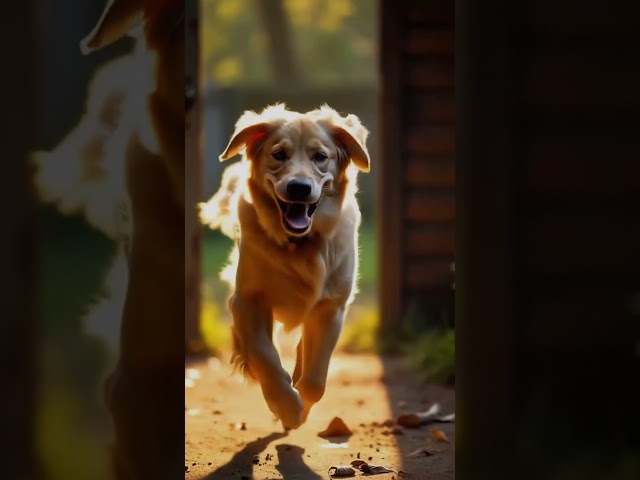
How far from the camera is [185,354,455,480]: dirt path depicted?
4434 millimetres

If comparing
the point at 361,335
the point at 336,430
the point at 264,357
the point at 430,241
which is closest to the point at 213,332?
the point at 361,335

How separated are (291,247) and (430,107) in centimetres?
422

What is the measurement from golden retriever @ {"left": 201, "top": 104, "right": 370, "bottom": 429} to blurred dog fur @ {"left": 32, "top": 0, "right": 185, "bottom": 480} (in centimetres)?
126

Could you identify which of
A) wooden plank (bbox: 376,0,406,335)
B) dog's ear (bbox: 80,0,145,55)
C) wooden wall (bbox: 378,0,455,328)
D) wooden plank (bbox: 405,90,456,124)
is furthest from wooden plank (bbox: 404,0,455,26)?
dog's ear (bbox: 80,0,145,55)

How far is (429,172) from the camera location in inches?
338

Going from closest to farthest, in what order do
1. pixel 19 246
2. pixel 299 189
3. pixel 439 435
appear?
pixel 19 246 < pixel 299 189 < pixel 439 435

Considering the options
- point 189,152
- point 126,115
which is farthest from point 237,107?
point 126,115

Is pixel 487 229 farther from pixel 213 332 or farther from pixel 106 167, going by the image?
pixel 213 332

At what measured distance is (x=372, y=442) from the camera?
5016 mm

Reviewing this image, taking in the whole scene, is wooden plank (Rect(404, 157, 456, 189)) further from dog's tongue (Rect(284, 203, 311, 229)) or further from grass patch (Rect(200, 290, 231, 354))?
dog's tongue (Rect(284, 203, 311, 229))

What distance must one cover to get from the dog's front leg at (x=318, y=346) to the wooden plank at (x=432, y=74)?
4.04 m

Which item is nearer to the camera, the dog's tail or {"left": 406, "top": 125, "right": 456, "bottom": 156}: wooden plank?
the dog's tail

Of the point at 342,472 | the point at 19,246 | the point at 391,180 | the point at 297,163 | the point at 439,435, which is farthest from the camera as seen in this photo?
the point at 391,180

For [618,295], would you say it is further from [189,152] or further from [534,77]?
[189,152]
